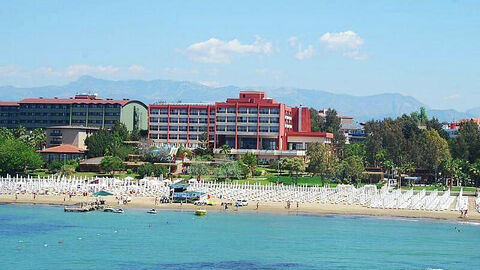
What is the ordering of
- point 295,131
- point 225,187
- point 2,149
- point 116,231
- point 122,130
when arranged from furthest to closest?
point 295,131 < point 122,130 < point 2,149 < point 225,187 < point 116,231

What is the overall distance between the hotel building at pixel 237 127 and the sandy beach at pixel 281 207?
49316mm

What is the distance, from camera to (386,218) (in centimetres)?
9912

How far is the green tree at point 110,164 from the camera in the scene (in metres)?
134

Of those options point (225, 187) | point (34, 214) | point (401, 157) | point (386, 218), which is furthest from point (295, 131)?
point (34, 214)

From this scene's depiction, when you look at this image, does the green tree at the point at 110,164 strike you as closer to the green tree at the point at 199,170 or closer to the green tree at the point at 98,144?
the green tree at the point at 98,144

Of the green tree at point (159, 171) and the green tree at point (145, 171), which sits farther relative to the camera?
the green tree at point (145, 171)

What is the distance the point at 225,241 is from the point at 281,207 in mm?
29703

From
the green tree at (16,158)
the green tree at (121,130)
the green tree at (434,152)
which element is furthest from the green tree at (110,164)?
the green tree at (434,152)

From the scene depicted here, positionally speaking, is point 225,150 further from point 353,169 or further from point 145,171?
point 353,169

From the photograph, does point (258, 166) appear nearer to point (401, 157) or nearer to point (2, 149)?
point (401, 157)

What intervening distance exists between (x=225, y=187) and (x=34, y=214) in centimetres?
3237

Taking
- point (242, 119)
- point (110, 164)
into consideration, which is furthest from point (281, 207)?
point (242, 119)

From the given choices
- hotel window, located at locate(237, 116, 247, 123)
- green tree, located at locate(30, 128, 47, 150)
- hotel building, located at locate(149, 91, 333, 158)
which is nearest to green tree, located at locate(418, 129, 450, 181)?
hotel building, located at locate(149, 91, 333, 158)

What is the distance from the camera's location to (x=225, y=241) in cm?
7738
